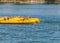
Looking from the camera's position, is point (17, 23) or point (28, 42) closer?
point (28, 42)

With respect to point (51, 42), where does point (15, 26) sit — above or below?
below

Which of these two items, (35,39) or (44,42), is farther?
(35,39)

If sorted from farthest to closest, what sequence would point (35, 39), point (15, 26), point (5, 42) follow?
1. point (15, 26)
2. point (35, 39)
3. point (5, 42)

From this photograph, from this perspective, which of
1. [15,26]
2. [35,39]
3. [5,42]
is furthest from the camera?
[15,26]

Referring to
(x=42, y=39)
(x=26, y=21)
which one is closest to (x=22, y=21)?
(x=26, y=21)

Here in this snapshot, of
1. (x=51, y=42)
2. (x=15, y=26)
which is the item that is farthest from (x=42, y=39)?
(x=15, y=26)

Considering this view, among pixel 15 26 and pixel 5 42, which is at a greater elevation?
pixel 5 42

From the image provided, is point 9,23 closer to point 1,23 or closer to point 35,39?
point 1,23

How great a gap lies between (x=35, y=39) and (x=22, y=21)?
2210 cm

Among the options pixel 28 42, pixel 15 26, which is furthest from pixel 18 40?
pixel 15 26

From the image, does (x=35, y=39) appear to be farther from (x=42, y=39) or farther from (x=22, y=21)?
(x=22, y=21)

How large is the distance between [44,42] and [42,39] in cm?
292

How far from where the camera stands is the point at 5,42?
4119 centimetres

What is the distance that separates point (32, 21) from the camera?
222 feet
